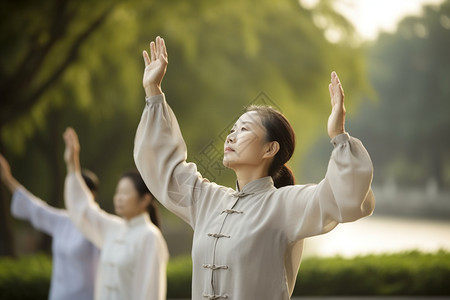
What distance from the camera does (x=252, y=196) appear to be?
249 centimetres

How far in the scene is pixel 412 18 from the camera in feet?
90.1

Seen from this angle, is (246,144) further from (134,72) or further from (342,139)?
(134,72)

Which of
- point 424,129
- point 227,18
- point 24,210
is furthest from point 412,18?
point 24,210

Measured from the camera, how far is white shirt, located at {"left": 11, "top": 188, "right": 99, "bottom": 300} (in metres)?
5.28

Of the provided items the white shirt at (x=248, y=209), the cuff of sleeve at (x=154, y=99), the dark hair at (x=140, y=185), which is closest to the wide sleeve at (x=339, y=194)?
the white shirt at (x=248, y=209)

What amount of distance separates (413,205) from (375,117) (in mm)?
4235

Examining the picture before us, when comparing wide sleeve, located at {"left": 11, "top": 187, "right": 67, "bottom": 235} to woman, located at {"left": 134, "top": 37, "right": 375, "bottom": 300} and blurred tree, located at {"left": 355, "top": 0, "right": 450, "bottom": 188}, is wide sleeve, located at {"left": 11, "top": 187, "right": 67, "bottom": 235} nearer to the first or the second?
woman, located at {"left": 134, "top": 37, "right": 375, "bottom": 300}

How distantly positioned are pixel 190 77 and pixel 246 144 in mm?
8535

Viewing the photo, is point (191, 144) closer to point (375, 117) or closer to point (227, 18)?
point (227, 18)

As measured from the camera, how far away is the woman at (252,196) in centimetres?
212

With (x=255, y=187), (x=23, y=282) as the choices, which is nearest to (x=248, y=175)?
(x=255, y=187)

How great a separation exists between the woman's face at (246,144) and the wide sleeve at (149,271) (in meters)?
1.98

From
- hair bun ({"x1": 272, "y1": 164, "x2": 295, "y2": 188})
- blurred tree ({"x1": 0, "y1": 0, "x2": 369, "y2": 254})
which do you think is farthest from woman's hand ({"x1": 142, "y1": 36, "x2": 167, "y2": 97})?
blurred tree ({"x1": 0, "y1": 0, "x2": 369, "y2": 254})

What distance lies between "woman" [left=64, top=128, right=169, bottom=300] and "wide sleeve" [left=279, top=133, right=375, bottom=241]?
2.17m
